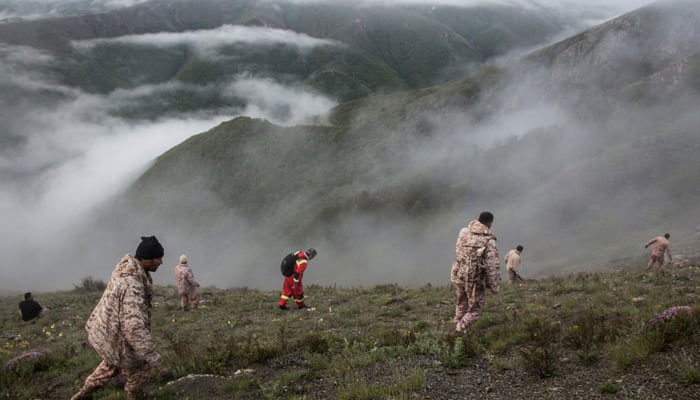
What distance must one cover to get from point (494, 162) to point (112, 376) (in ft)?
230

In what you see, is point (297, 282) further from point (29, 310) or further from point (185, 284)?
point (29, 310)

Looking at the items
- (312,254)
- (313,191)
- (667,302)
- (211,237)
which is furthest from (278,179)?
(667,302)

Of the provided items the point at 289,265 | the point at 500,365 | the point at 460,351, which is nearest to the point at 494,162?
the point at 289,265

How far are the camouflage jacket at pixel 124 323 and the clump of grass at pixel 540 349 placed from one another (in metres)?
4.81

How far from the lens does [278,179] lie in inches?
3772

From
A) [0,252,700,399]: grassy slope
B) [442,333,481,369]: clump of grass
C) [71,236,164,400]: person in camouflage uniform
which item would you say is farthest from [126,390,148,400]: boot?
[442,333,481,369]: clump of grass

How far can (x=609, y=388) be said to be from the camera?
5.19 meters

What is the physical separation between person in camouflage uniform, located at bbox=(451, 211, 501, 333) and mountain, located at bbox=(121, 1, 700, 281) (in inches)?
1113

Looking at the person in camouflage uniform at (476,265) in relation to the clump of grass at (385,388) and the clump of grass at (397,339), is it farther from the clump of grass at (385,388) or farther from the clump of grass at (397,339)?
the clump of grass at (385,388)

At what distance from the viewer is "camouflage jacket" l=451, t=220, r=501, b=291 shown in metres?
7.84

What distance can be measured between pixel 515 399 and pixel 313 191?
85.3 metres

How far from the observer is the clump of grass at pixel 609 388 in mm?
5164

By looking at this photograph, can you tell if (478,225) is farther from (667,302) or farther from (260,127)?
(260,127)

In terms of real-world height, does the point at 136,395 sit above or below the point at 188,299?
below
